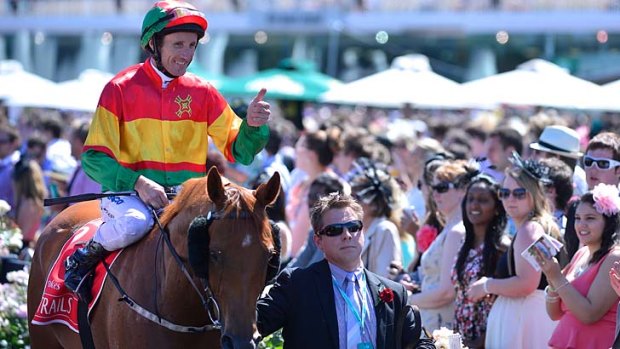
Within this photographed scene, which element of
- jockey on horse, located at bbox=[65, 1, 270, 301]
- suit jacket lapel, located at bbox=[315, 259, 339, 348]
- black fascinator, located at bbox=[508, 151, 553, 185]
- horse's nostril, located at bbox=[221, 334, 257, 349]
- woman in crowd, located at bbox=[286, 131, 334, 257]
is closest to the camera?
horse's nostril, located at bbox=[221, 334, 257, 349]

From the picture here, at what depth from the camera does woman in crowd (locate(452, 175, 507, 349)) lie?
273 inches

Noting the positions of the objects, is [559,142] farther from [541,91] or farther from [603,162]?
[541,91]

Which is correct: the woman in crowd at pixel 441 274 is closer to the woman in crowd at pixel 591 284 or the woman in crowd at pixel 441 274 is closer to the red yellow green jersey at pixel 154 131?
the woman in crowd at pixel 591 284

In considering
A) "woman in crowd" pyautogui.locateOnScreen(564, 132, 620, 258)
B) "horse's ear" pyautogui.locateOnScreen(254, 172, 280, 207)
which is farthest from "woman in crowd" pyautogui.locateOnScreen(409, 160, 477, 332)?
"horse's ear" pyautogui.locateOnScreen(254, 172, 280, 207)

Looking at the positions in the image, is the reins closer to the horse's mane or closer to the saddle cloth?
the horse's mane

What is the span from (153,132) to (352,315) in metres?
1.49

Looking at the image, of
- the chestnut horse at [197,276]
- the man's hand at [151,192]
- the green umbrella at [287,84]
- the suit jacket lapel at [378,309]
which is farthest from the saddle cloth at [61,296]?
the green umbrella at [287,84]

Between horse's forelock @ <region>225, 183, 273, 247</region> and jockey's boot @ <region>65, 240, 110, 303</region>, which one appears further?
jockey's boot @ <region>65, 240, 110, 303</region>

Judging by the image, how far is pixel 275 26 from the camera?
4538cm

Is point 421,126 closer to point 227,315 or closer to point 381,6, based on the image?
point 227,315

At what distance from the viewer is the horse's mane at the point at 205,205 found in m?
4.74

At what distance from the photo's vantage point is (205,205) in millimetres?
4922

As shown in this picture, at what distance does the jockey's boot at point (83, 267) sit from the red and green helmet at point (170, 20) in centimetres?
111

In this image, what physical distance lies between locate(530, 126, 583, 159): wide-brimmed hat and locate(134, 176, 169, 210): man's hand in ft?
14.0
